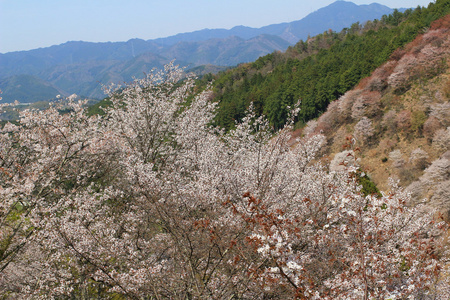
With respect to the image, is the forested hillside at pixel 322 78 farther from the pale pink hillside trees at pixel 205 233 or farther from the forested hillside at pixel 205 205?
the pale pink hillside trees at pixel 205 233

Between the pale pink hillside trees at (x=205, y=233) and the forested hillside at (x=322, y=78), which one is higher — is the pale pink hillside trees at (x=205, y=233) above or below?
below

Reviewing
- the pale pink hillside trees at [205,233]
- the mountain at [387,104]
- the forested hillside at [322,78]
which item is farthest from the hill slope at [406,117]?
the pale pink hillside trees at [205,233]

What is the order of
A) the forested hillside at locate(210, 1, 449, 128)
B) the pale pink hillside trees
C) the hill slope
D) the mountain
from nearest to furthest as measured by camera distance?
the pale pink hillside trees
the hill slope
the mountain
the forested hillside at locate(210, 1, 449, 128)

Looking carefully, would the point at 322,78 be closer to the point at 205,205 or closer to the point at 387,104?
the point at 387,104

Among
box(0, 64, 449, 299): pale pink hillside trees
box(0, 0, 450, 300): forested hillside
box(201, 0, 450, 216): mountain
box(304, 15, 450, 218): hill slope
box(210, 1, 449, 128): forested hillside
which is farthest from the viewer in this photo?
box(210, 1, 449, 128): forested hillside

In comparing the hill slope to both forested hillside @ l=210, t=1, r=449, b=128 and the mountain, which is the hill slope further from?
forested hillside @ l=210, t=1, r=449, b=128

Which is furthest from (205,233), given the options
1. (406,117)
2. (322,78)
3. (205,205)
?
(322,78)

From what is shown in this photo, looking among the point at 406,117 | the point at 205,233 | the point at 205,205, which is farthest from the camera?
the point at 406,117

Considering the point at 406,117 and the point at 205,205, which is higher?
the point at 205,205

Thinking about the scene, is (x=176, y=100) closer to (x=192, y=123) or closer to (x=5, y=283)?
(x=192, y=123)

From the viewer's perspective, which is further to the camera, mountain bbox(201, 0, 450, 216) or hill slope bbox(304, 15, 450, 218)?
mountain bbox(201, 0, 450, 216)

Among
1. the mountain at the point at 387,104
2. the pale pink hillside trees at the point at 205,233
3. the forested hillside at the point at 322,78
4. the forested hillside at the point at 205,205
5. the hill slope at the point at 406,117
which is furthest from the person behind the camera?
the forested hillside at the point at 322,78

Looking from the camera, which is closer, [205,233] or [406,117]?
[205,233]

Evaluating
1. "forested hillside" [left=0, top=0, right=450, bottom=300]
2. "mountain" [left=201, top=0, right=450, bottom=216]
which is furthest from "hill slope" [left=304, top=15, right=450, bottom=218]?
"forested hillside" [left=0, top=0, right=450, bottom=300]
